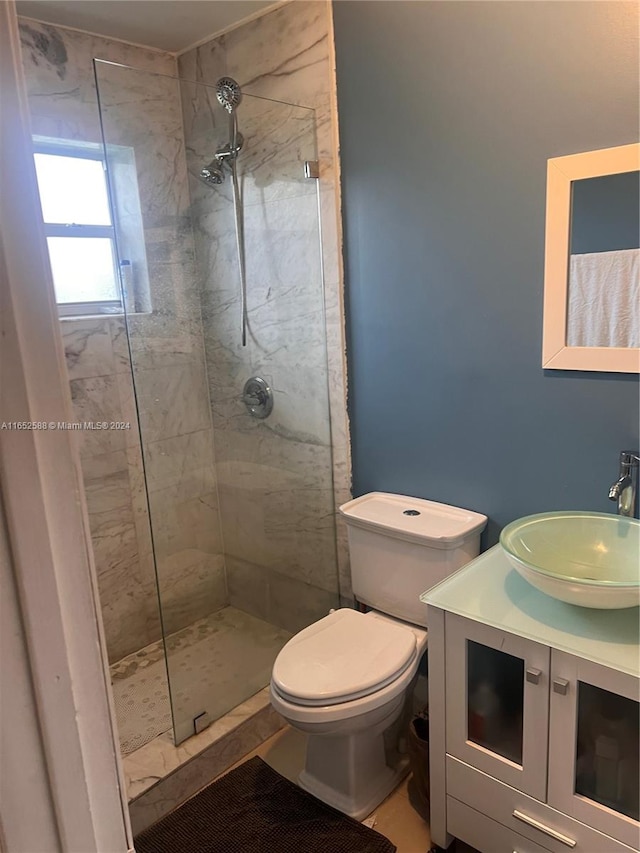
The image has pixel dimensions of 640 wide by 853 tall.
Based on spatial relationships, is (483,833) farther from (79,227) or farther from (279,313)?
(79,227)

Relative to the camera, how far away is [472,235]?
183 cm

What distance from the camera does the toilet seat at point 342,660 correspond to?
1.68 meters

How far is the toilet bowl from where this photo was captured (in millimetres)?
1678

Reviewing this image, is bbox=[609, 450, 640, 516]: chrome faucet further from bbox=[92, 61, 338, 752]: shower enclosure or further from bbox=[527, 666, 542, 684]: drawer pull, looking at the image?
bbox=[92, 61, 338, 752]: shower enclosure

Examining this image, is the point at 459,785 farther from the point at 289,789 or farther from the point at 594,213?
Result: the point at 594,213

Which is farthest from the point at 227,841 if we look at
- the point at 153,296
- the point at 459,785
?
the point at 153,296

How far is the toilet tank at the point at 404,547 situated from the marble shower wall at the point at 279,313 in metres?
0.28

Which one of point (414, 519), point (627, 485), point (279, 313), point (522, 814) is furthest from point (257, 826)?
point (279, 313)

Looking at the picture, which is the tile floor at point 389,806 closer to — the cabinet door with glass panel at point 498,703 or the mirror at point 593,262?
the cabinet door with glass panel at point 498,703

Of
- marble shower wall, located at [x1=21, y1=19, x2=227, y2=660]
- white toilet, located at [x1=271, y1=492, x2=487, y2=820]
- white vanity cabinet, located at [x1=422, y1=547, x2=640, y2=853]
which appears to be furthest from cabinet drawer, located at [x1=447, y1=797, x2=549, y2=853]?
marble shower wall, located at [x1=21, y1=19, x2=227, y2=660]

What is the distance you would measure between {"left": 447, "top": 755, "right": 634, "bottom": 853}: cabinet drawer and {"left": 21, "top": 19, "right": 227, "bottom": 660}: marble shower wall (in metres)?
1.19

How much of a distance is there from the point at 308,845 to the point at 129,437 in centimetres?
157

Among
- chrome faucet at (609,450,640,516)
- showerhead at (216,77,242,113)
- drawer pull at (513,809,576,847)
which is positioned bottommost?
drawer pull at (513,809,576,847)

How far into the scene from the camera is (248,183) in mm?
2277
